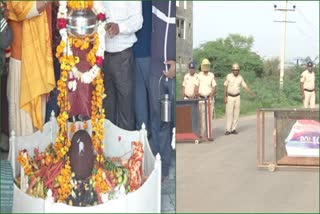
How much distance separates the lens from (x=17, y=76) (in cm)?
458

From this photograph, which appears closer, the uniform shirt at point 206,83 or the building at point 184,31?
the building at point 184,31

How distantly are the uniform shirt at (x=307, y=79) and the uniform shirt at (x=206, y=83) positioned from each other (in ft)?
2.36

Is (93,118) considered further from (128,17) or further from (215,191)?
(215,191)

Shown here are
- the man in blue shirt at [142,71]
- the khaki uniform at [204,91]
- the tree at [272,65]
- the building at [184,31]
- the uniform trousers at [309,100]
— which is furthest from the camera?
the uniform trousers at [309,100]

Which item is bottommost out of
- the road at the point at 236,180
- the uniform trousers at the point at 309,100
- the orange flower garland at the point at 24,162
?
the road at the point at 236,180

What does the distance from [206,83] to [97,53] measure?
191 cm

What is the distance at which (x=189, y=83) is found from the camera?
6160mm

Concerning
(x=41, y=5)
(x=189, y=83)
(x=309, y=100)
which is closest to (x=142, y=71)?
(x=41, y=5)

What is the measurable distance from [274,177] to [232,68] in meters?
1.29

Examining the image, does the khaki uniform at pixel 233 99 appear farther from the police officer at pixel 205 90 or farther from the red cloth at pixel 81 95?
the red cloth at pixel 81 95

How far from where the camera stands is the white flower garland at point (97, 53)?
447 centimetres

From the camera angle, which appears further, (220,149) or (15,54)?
(220,149)

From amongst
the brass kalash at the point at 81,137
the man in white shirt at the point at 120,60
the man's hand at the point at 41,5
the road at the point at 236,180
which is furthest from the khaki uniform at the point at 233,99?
the man's hand at the point at 41,5

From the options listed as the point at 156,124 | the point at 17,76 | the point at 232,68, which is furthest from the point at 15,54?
the point at 232,68
